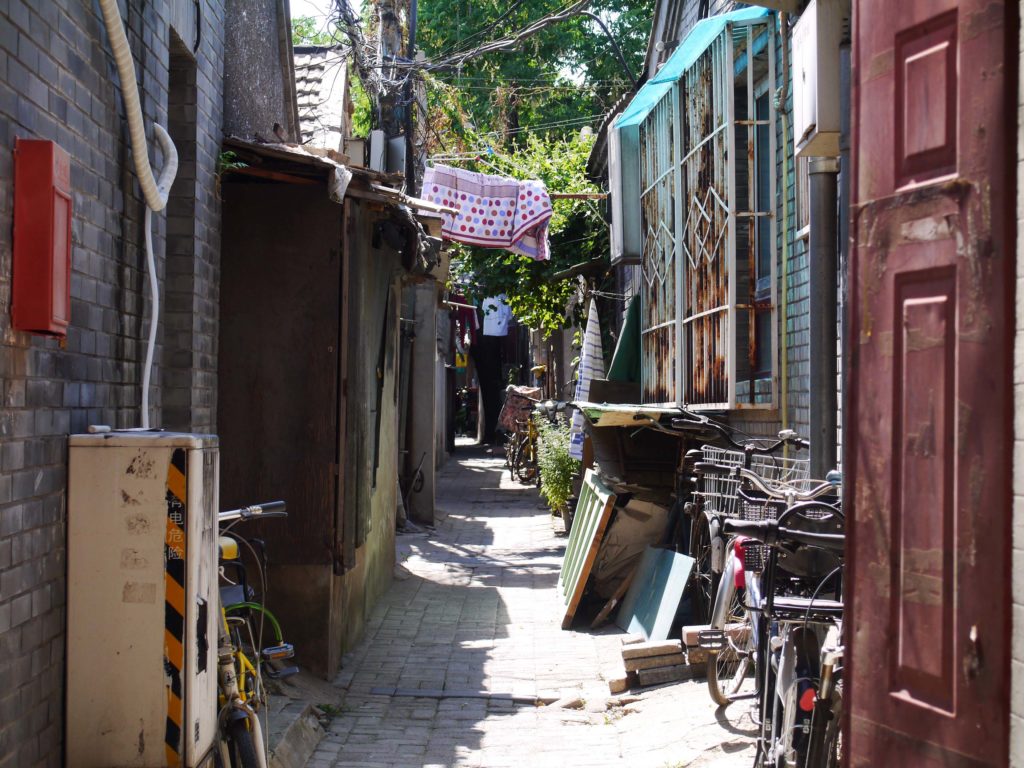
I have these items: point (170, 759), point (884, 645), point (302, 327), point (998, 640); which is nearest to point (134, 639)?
point (170, 759)

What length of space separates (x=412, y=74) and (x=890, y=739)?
13.2 m

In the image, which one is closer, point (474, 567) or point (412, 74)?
point (474, 567)

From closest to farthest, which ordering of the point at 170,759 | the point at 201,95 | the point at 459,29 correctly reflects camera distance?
1. the point at 170,759
2. the point at 201,95
3. the point at 459,29

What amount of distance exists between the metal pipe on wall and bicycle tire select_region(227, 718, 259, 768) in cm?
348

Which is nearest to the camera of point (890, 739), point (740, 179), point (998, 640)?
point (998, 640)

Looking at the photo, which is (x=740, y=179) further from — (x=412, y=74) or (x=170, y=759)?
(x=412, y=74)

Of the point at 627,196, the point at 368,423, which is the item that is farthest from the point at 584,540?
the point at 627,196

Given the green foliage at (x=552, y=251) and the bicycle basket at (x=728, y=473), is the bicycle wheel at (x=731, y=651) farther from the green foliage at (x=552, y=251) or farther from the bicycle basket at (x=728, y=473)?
the green foliage at (x=552, y=251)

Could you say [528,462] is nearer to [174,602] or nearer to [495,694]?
[495,694]

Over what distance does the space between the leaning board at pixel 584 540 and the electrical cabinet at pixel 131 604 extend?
588 cm

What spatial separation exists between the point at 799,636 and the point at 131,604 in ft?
8.91

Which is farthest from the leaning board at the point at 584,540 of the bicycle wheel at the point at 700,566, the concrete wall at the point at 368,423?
the concrete wall at the point at 368,423

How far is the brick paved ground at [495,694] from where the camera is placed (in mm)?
6406

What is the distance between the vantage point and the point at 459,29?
29453mm
